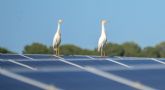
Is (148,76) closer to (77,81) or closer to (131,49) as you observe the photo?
(77,81)

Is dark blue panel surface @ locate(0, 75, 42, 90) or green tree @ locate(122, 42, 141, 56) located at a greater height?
green tree @ locate(122, 42, 141, 56)

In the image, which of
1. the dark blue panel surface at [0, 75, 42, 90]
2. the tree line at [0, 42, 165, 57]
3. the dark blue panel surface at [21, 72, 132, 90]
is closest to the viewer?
the dark blue panel surface at [0, 75, 42, 90]

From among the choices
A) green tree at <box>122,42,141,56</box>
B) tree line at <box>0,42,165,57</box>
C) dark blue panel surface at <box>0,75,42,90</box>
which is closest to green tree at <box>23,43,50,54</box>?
tree line at <box>0,42,165,57</box>

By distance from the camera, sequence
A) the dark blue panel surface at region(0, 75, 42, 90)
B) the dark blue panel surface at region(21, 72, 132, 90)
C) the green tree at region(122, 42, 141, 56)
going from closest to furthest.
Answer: the dark blue panel surface at region(0, 75, 42, 90) < the dark blue panel surface at region(21, 72, 132, 90) < the green tree at region(122, 42, 141, 56)

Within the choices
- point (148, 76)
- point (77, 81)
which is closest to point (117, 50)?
point (148, 76)

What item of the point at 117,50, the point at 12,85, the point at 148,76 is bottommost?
the point at 12,85


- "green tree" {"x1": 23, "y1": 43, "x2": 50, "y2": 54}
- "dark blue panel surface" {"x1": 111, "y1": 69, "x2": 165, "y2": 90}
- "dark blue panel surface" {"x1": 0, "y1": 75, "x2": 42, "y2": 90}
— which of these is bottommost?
"dark blue panel surface" {"x1": 0, "y1": 75, "x2": 42, "y2": 90}

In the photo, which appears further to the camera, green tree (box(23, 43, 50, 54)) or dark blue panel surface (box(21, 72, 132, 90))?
green tree (box(23, 43, 50, 54))

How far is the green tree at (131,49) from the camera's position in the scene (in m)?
61.7

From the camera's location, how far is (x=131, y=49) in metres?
65.8

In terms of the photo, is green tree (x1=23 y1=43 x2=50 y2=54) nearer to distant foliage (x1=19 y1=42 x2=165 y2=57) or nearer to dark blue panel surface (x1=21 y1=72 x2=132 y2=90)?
distant foliage (x1=19 y1=42 x2=165 y2=57)

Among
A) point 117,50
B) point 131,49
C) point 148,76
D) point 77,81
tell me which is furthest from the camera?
point 131,49

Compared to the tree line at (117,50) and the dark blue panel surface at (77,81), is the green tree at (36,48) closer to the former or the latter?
the tree line at (117,50)

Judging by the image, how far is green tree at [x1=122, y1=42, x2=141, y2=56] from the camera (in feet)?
202
